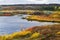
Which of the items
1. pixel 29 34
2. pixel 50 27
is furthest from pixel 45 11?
pixel 29 34

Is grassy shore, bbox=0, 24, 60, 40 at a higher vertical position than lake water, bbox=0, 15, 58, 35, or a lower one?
lower

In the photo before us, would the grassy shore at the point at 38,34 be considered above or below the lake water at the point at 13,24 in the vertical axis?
below

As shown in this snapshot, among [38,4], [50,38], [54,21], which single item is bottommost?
[50,38]

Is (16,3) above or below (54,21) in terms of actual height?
above

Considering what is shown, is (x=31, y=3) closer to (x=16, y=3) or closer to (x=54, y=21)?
(x=16, y=3)
